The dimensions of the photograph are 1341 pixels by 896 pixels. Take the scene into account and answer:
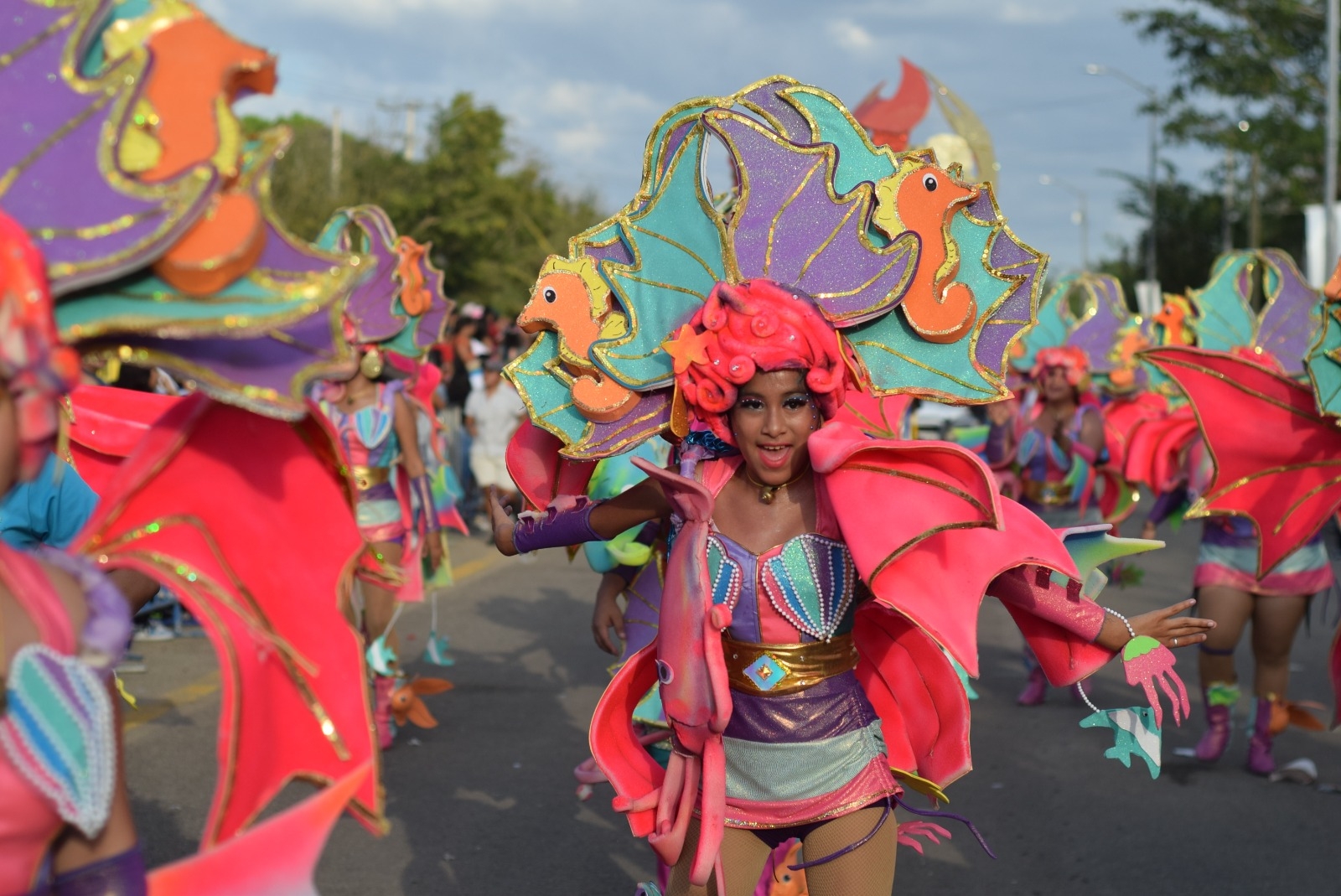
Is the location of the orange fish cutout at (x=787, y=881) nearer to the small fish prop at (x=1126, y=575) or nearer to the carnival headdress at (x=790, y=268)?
the carnival headdress at (x=790, y=268)

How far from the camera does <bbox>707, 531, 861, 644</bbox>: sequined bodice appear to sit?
358cm

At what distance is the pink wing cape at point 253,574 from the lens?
2250 mm

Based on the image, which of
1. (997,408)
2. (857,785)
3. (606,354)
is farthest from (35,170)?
(997,408)

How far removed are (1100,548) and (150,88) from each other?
2647 mm

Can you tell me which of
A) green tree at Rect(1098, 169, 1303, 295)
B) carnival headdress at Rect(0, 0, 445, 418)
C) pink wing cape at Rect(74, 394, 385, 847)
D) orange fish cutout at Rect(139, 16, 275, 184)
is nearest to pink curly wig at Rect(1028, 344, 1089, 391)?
pink wing cape at Rect(74, 394, 385, 847)

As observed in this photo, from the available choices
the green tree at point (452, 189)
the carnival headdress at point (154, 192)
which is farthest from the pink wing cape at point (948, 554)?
the green tree at point (452, 189)

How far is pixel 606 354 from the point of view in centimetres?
394

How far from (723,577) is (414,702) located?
4311 mm

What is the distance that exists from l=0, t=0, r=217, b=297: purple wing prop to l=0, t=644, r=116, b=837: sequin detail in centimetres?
51

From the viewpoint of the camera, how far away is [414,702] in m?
7.54

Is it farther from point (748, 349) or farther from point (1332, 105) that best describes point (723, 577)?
point (1332, 105)

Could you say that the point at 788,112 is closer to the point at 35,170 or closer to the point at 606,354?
the point at 606,354

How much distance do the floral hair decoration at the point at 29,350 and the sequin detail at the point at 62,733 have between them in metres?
0.28

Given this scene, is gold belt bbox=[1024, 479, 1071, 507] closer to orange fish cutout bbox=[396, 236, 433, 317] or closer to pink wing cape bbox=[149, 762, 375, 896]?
orange fish cutout bbox=[396, 236, 433, 317]
